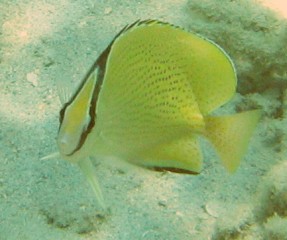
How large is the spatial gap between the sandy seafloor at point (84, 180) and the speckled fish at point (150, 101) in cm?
67

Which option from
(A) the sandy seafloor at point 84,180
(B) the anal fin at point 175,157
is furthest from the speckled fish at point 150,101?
(A) the sandy seafloor at point 84,180

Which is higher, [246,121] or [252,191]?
[246,121]

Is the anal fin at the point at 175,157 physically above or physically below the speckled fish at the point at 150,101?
below

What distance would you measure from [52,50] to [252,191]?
1.69 m

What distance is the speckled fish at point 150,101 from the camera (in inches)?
50.9

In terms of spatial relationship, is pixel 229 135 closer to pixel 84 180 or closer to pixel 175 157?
pixel 175 157

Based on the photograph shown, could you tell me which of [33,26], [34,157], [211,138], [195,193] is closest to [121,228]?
[195,193]

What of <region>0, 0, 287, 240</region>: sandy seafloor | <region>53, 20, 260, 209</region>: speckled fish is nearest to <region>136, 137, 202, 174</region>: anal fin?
<region>53, 20, 260, 209</region>: speckled fish

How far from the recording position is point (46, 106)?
10.1 feet

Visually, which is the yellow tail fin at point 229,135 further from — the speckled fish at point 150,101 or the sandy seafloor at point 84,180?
the sandy seafloor at point 84,180

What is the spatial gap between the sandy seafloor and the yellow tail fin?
0.65 meters

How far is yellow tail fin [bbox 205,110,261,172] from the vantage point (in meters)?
1.48

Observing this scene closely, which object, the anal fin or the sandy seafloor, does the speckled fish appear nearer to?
the anal fin

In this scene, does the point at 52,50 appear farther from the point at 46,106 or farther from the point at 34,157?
the point at 34,157
